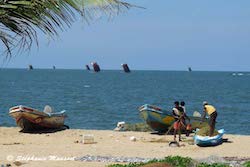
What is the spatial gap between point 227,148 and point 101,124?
24.2 metres

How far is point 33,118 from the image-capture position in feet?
74.3

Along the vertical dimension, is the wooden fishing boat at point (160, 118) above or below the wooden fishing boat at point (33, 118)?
above

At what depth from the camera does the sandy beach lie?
15.4 metres

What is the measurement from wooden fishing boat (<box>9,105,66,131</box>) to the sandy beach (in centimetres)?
62

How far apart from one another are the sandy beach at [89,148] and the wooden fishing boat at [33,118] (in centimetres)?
62

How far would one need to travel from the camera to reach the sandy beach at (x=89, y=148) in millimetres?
15383

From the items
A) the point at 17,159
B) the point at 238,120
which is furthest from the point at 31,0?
the point at 238,120

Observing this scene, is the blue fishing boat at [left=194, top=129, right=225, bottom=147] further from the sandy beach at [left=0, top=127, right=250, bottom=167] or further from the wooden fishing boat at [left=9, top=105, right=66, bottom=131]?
the wooden fishing boat at [left=9, top=105, right=66, bottom=131]

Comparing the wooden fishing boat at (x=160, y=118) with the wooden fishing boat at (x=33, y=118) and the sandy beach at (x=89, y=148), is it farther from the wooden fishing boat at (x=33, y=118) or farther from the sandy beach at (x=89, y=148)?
the wooden fishing boat at (x=33, y=118)

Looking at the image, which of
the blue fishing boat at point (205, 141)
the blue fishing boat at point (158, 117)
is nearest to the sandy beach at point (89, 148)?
the blue fishing boat at point (205, 141)

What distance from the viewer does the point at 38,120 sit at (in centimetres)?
2288

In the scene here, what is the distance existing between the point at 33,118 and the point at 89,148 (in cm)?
536

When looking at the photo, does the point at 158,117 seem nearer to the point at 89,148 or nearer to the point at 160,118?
the point at 160,118

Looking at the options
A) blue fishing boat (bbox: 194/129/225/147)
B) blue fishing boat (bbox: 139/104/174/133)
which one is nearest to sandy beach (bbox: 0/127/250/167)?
blue fishing boat (bbox: 194/129/225/147)
